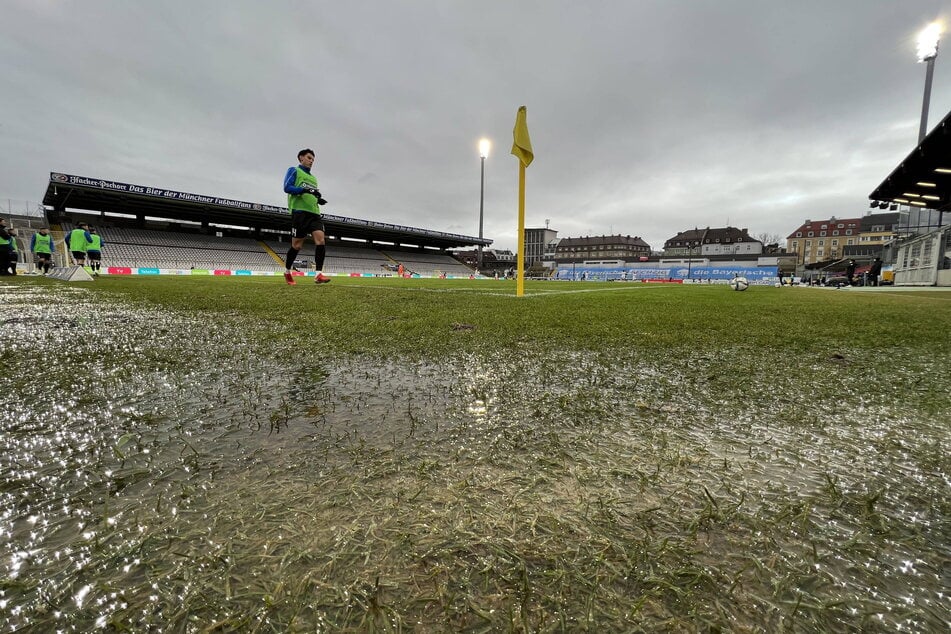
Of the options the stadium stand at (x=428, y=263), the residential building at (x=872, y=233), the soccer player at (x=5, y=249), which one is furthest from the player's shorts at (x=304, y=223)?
the residential building at (x=872, y=233)

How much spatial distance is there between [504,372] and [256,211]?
42.0 metres

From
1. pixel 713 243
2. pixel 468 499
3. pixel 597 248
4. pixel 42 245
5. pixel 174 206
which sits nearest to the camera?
pixel 468 499

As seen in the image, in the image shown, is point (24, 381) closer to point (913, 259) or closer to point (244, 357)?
point (244, 357)

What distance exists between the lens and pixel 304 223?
661 centimetres

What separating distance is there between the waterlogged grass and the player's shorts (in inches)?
202

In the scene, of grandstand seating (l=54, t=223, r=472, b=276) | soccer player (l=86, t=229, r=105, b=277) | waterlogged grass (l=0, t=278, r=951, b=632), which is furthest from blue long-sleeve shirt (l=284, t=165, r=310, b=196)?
grandstand seating (l=54, t=223, r=472, b=276)

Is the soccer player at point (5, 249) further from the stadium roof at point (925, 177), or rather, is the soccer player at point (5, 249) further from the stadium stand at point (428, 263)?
the stadium stand at point (428, 263)

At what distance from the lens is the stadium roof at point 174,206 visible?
29.1 m

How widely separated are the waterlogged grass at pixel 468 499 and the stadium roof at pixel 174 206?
39.3m

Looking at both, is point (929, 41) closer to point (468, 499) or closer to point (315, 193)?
point (315, 193)

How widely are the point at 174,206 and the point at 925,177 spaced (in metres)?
49.7

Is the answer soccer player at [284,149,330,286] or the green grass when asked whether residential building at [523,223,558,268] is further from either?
the green grass

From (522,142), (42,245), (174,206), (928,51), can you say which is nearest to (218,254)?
(174,206)

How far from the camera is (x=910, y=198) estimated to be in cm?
1831
